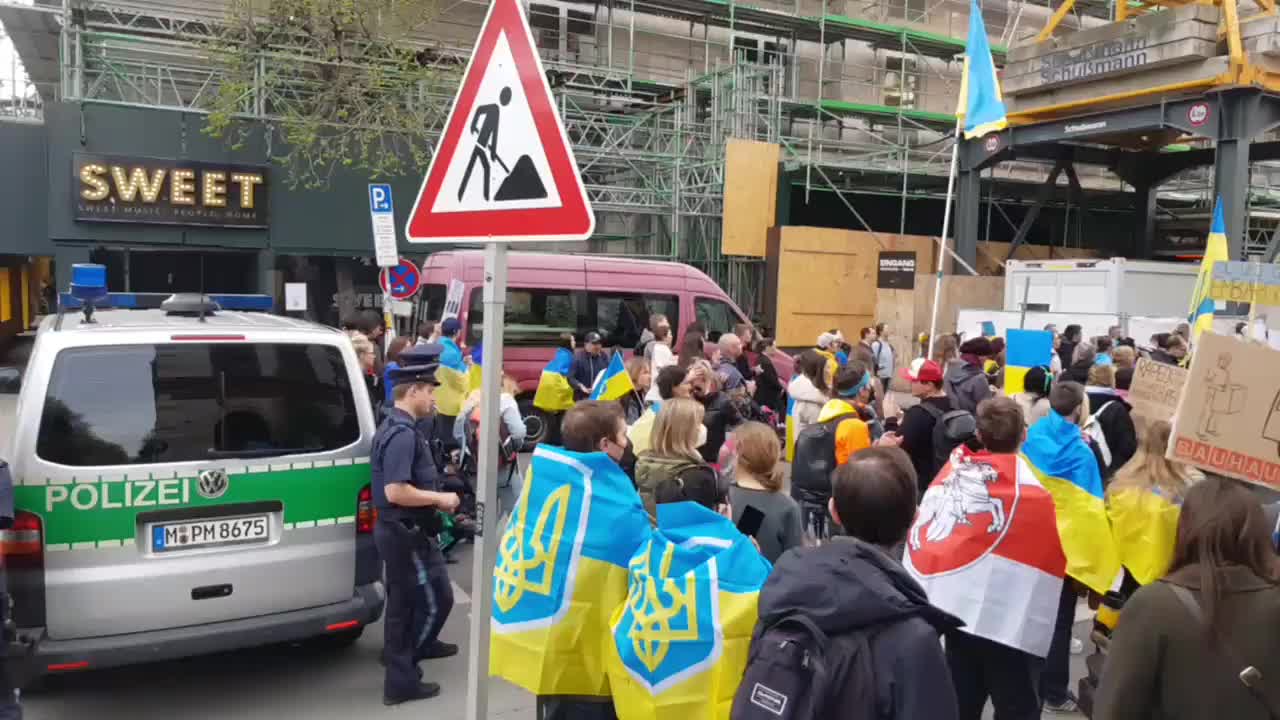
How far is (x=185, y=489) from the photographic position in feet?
15.2

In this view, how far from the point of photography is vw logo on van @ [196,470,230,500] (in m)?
4.65

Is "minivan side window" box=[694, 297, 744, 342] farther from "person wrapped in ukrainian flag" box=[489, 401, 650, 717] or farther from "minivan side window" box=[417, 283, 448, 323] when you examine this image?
"person wrapped in ukrainian flag" box=[489, 401, 650, 717]

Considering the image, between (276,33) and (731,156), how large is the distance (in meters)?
9.75

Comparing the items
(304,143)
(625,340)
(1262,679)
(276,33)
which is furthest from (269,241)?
(1262,679)

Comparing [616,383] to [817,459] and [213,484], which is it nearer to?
[817,459]

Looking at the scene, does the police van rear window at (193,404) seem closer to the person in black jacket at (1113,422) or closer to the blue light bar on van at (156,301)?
the blue light bar on van at (156,301)

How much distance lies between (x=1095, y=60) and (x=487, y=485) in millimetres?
20951

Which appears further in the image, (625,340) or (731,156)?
(731,156)

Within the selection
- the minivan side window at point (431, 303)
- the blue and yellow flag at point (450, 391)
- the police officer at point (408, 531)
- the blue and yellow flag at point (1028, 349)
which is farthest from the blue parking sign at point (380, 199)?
the blue and yellow flag at point (1028, 349)

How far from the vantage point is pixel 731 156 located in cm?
2212

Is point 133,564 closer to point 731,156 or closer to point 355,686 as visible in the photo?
point 355,686

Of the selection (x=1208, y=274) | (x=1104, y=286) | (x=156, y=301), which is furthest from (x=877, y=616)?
(x=1104, y=286)

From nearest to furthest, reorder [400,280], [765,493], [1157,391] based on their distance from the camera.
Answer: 1. [765,493]
2. [1157,391]
3. [400,280]

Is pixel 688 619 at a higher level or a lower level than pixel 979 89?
lower
